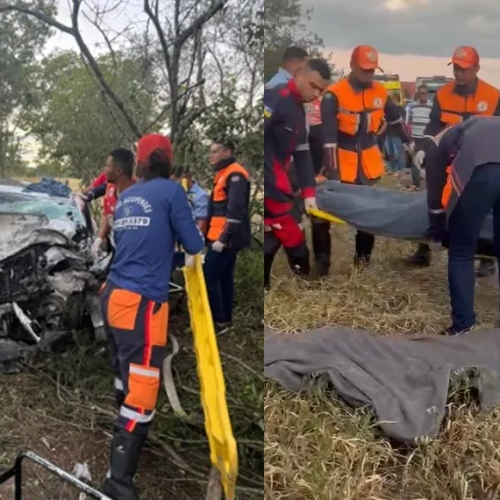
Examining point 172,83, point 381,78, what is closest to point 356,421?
point 381,78

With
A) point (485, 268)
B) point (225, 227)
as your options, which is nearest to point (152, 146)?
point (225, 227)

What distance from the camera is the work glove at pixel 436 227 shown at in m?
1.50

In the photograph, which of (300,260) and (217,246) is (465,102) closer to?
(300,260)

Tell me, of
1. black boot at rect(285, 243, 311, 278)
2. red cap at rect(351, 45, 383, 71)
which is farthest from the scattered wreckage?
red cap at rect(351, 45, 383, 71)

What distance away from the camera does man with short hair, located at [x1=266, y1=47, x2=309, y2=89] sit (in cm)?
118

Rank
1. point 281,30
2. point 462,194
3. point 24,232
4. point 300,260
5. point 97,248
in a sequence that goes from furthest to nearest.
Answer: point 24,232 → point 97,248 → point 462,194 → point 300,260 → point 281,30

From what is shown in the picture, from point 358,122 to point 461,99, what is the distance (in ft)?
0.66

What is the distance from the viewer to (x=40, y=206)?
172 centimetres

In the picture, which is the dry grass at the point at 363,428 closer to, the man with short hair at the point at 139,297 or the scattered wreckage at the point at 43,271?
the man with short hair at the point at 139,297

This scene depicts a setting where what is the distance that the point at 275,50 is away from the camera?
1.17 metres

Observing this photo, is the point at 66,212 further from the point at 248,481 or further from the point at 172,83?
the point at 248,481

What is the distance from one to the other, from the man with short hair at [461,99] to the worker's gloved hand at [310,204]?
239 millimetres

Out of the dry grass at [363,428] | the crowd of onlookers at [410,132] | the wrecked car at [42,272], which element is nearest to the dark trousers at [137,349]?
the wrecked car at [42,272]

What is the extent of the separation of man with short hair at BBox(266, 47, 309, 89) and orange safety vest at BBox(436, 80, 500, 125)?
1.05 ft
